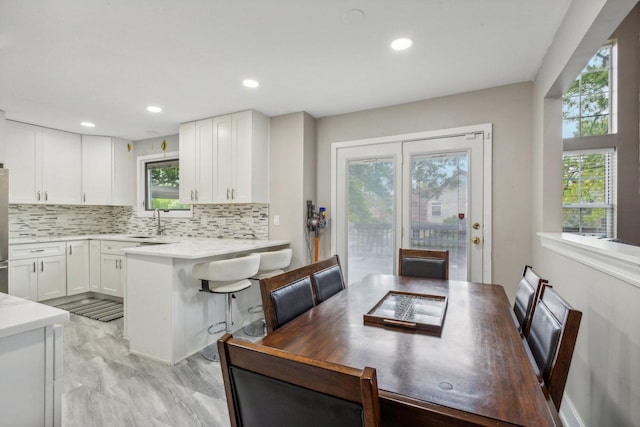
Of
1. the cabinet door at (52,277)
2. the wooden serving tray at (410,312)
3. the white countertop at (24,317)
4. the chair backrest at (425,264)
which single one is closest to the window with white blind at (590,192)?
the chair backrest at (425,264)

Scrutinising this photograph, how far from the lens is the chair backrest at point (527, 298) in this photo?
138 cm

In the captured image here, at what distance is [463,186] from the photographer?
2990 millimetres

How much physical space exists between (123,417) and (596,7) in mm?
3328

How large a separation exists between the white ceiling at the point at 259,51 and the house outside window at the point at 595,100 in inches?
99.5

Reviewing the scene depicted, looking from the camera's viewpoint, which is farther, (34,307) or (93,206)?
(93,206)

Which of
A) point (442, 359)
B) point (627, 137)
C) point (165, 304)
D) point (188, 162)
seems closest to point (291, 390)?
point (442, 359)

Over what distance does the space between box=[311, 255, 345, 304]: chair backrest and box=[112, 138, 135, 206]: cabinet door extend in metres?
4.22

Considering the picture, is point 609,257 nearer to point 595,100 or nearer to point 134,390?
point 134,390

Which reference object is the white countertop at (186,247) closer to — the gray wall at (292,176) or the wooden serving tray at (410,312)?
the gray wall at (292,176)

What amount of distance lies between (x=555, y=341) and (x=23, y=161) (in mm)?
5519

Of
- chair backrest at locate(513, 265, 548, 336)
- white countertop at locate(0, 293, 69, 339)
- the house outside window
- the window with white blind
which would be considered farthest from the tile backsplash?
the house outside window

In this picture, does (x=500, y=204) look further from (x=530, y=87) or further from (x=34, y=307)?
(x=34, y=307)

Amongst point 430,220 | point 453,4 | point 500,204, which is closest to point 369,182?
point 430,220

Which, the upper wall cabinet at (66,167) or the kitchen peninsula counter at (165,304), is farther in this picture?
the upper wall cabinet at (66,167)
